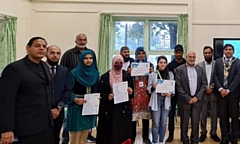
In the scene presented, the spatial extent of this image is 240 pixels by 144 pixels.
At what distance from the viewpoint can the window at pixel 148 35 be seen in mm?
6047

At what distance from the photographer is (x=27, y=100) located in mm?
1746

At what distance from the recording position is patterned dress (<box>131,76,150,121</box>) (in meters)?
3.26

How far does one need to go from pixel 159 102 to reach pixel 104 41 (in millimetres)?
2991

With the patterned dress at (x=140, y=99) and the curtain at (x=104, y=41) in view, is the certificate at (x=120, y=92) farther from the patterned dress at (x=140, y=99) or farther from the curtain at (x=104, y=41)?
the curtain at (x=104, y=41)

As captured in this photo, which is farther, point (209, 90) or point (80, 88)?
point (209, 90)

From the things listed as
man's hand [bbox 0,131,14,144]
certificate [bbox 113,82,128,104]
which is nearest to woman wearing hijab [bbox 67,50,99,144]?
certificate [bbox 113,82,128,104]

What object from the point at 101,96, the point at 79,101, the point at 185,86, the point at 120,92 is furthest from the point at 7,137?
the point at 185,86

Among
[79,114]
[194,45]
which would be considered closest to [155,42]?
[194,45]

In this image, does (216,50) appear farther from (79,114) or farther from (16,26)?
(16,26)

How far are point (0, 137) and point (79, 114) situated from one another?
107cm

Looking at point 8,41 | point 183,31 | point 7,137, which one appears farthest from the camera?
point 183,31

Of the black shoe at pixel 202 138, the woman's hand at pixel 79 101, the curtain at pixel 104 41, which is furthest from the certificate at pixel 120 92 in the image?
the curtain at pixel 104 41

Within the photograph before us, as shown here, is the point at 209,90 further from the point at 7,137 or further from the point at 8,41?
the point at 8,41

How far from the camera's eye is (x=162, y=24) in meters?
6.06
